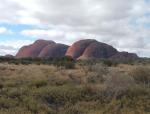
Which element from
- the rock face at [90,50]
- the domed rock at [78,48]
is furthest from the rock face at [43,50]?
the domed rock at [78,48]

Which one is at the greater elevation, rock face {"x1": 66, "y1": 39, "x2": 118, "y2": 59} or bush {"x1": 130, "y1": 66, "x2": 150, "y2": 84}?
rock face {"x1": 66, "y1": 39, "x2": 118, "y2": 59}

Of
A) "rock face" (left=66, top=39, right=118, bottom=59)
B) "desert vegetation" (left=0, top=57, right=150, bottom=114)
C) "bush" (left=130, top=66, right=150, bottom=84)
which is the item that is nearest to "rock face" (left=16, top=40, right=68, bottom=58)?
"rock face" (left=66, top=39, right=118, bottom=59)

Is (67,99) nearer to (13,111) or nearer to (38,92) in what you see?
(38,92)

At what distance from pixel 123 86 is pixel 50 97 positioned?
375 cm

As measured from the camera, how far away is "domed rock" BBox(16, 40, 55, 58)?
117 m

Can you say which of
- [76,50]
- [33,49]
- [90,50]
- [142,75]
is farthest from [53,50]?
[142,75]

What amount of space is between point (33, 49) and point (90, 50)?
2272 centimetres

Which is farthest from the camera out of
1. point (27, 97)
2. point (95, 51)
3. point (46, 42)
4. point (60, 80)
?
point (46, 42)

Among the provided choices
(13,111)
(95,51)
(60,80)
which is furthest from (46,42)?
(13,111)

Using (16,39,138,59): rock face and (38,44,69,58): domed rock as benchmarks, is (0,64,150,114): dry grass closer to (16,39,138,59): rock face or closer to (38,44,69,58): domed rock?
(16,39,138,59): rock face

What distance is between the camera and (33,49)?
117875 millimetres

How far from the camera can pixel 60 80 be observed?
20.5 m

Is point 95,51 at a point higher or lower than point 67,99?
higher

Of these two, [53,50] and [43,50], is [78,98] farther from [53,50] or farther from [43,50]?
[43,50]
